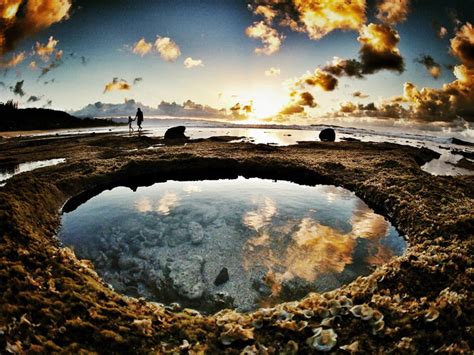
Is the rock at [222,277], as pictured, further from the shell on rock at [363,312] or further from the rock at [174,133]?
the rock at [174,133]

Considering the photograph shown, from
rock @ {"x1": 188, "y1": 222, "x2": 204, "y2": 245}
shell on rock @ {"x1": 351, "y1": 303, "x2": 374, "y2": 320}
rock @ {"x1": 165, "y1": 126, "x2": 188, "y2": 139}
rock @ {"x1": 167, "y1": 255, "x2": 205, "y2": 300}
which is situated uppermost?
rock @ {"x1": 165, "y1": 126, "x2": 188, "y2": 139}

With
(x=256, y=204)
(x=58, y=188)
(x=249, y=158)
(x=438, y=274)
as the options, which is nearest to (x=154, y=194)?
(x=58, y=188)

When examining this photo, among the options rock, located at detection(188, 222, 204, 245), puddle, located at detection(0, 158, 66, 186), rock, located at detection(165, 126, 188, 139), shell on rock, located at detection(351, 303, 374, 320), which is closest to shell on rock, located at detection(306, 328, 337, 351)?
shell on rock, located at detection(351, 303, 374, 320)

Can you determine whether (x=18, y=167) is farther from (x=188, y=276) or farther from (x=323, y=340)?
(x=323, y=340)

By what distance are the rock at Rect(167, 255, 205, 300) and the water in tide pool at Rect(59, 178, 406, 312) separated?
37 millimetres

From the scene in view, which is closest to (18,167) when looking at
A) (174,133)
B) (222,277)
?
(222,277)

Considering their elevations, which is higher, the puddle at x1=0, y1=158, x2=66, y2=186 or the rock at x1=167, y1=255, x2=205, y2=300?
the puddle at x1=0, y1=158, x2=66, y2=186

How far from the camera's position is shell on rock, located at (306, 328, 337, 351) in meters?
6.38

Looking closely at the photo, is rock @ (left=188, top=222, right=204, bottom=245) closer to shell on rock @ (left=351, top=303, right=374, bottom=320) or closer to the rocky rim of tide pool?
the rocky rim of tide pool

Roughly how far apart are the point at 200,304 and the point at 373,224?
11.4 m

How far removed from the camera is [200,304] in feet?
33.2

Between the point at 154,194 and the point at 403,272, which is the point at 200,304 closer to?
the point at 403,272

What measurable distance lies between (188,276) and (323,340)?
20.9 feet

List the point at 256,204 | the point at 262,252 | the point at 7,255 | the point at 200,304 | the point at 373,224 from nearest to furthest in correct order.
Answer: the point at 7,255, the point at 200,304, the point at 262,252, the point at 373,224, the point at 256,204
